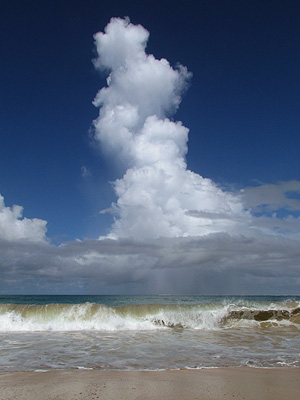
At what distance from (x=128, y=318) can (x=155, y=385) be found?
630 inches

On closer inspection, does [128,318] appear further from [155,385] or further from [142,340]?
[155,385]

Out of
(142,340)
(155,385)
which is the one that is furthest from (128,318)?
(155,385)

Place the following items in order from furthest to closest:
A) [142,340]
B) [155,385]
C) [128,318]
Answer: [128,318]
[142,340]
[155,385]

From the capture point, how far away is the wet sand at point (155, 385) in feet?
18.1

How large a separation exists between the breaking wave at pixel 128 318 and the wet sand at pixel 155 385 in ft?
43.6

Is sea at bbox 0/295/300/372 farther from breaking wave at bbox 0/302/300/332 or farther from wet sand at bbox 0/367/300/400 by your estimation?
wet sand at bbox 0/367/300/400

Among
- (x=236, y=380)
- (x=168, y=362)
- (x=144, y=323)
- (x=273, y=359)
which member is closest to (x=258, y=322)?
(x=144, y=323)

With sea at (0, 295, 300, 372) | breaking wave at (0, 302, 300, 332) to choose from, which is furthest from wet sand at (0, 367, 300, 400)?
breaking wave at (0, 302, 300, 332)

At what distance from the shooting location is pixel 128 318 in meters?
21.4

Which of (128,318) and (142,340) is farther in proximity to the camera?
(128,318)

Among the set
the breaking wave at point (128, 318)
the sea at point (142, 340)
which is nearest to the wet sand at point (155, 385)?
the sea at point (142, 340)

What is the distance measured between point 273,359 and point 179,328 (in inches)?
443

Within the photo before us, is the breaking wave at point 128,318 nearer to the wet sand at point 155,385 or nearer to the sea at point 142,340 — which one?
the sea at point 142,340

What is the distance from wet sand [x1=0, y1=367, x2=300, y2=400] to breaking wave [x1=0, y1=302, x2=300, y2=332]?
13297 mm
